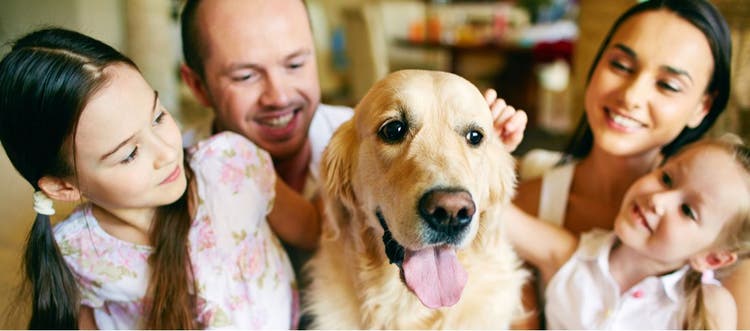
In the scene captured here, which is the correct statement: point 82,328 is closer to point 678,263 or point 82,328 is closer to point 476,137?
point 476,137

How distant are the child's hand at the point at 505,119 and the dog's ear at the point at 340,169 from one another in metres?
0.34

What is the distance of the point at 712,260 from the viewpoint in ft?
4.29

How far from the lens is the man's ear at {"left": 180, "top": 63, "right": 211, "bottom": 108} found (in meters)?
1.63

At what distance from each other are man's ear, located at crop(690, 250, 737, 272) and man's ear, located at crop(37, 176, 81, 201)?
146 centimetres

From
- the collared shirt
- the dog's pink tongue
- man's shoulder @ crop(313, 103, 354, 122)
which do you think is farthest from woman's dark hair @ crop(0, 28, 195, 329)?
the collared shirt

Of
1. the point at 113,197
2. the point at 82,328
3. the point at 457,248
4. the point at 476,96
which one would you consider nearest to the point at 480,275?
the point at 457,248

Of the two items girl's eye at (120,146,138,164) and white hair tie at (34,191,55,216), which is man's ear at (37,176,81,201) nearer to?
white hair tie at (34,191,55,216)

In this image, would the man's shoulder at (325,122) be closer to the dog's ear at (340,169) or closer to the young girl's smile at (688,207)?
the dog's ear at (340,169)

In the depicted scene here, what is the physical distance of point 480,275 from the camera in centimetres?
131

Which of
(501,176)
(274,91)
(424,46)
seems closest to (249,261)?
(274,91)

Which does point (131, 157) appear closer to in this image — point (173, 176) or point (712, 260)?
point (173, 176)

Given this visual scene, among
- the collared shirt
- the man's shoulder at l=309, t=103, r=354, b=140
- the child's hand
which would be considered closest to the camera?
the child's hand

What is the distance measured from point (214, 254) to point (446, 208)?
578 mm

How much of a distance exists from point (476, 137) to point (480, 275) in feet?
1.23
